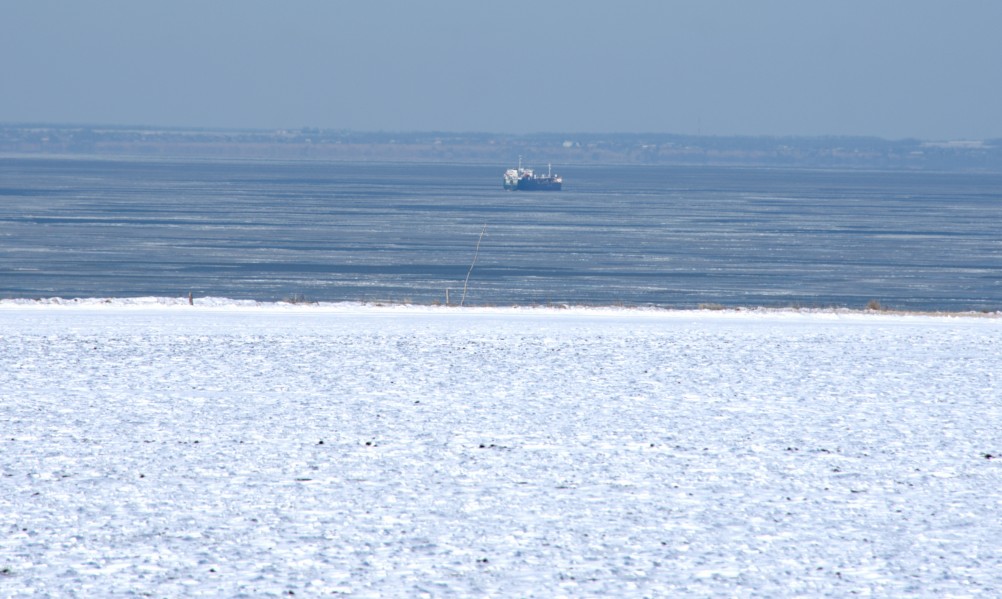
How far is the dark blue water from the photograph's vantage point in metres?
41.3

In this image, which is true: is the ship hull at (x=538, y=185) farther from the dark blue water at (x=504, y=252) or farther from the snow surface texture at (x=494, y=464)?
the snow surface texture at (x=494, y=464)

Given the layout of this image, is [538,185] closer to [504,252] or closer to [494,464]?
[504,252]

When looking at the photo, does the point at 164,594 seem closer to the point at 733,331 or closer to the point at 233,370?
the point at 233,370

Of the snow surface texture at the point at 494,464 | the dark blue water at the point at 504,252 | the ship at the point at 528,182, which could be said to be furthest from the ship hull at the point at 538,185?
the snow surface texture at the point at 494,464

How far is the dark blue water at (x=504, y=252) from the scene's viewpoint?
41312 millimetres

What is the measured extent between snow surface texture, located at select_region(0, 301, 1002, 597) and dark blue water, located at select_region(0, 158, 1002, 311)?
836 inches

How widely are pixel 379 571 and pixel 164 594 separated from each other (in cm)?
111

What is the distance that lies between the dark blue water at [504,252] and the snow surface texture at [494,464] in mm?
21226

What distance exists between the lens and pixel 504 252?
59.0m

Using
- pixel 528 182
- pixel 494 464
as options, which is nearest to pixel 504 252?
pixel 494 464

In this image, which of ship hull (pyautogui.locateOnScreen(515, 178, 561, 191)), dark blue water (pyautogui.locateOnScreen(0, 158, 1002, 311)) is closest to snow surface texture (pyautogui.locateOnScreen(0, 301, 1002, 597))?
dark blue water (pyautogui.locateOnScreen(0, 158, 1002, 311))

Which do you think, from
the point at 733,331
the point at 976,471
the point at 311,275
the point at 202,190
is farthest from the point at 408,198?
the point at 976,471

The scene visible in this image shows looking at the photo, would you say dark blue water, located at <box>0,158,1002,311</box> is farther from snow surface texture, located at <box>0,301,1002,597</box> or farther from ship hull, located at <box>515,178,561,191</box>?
ship hull, located at <box>515,178,561,191</box>

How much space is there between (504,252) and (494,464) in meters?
49.7
